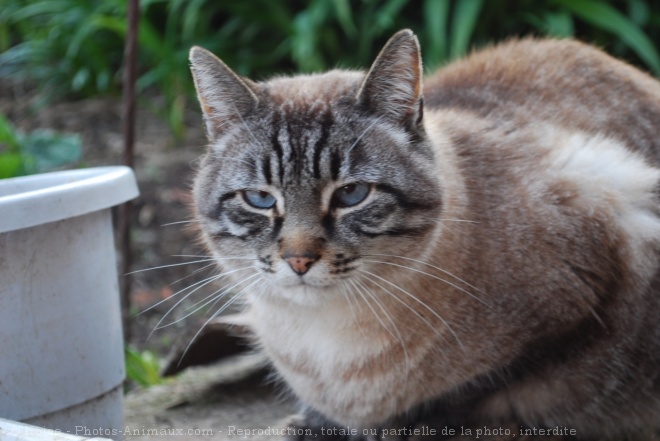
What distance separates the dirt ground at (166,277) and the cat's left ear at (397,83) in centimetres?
74

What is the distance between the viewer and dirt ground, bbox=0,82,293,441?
10.2 feet

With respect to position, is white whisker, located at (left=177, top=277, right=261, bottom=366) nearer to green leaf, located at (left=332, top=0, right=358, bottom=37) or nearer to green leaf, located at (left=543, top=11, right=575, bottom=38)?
green leaf, located at (left=332, top=0, right=358, bottom=37)

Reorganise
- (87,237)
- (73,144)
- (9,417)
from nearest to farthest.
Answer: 1. (9,417)
2. (87,237)
3. (73,144)

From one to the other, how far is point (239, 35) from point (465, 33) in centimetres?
174

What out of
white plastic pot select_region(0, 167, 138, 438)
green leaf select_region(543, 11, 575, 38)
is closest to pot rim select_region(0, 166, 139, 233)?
white plastic pot select_region(0, 167, 138, 438)

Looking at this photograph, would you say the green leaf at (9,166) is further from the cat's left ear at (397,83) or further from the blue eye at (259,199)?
the cat's left ear at (397,83)

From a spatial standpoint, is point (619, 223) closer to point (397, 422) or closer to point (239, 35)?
point (397, 422)

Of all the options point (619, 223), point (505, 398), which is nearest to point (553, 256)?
point (619, 223)

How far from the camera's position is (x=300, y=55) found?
5316mm

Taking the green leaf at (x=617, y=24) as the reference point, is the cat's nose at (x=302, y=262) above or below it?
above

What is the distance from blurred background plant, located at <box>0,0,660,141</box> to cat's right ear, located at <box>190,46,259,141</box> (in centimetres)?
257

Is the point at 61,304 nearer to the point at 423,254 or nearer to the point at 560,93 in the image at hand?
the point at 423,254

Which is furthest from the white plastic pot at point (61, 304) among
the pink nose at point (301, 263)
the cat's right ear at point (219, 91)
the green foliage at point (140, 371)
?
the green foliage at point (140, 371)

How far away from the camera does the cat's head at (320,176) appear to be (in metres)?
2.31
